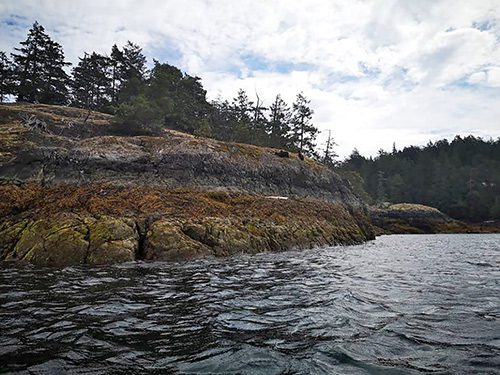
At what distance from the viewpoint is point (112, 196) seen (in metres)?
16.0

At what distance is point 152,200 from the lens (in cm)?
1631

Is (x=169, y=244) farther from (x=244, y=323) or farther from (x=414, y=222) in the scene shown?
(x=414, y=222)

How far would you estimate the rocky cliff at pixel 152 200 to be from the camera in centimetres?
1263

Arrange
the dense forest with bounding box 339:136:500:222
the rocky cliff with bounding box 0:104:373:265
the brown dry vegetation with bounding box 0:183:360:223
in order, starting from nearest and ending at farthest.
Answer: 1. the rocky cliff with bounding box 0:104:373:265
2. the brown dry vegetation with bounding box 0:183:360:223
3. the dense forest with bounding box 339:136:500:222

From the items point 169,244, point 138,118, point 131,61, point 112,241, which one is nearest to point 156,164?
point 169,244

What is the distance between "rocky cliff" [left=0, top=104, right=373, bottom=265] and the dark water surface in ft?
10.5

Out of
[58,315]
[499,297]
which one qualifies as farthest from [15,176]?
[499,297]

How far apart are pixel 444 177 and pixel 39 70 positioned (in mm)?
85576

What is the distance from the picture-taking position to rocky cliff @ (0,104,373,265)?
41.4ft

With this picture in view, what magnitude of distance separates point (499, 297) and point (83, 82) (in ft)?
174

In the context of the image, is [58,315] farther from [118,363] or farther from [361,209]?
[361,209]

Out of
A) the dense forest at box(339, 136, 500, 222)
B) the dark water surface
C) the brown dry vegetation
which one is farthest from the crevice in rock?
the dense forest at box(339, 136, 500, 222)

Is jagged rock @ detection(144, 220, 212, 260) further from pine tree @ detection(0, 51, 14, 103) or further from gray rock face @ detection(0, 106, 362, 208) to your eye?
pine tree @ detection(0, 51, 14, 103)

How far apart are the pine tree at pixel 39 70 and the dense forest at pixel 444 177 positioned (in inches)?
2046
